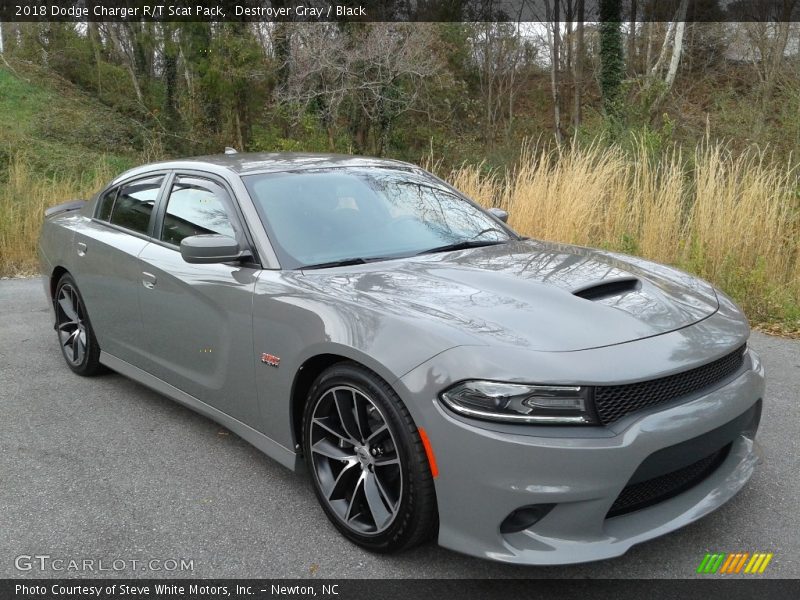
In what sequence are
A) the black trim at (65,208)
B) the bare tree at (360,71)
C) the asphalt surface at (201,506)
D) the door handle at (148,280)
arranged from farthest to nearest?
the bare tree at (360,71) → the black trim at (65,208) → the door handle at (148,280) → the asphalt surface at (201,506)

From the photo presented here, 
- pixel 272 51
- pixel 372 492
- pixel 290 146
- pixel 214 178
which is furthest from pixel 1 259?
pixel 272 51

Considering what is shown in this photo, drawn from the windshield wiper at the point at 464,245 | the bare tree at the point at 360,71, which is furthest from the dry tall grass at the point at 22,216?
the bare tree at the point at 360,71

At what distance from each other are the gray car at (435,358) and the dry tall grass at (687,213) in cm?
316

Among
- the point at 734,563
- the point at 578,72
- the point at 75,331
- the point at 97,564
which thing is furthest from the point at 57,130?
the point at 734,563

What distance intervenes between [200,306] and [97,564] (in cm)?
123

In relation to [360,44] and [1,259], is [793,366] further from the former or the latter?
[360,44]

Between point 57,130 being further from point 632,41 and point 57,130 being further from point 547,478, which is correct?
point 547,478

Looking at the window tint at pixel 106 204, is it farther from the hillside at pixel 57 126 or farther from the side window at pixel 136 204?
the hillside at pixel 57 126

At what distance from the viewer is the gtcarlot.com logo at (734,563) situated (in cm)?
245

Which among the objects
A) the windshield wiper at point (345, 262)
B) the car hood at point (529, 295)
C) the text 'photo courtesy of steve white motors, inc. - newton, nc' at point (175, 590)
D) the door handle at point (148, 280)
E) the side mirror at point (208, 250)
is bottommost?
the text 'photo courtesy of steve white motors, inc. - newton, nc' at point (175, 590)

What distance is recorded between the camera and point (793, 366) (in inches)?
183

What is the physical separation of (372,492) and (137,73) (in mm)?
30241

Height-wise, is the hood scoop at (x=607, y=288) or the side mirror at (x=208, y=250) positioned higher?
the side mirror at (x=208, y=250)

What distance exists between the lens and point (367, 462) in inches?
103
